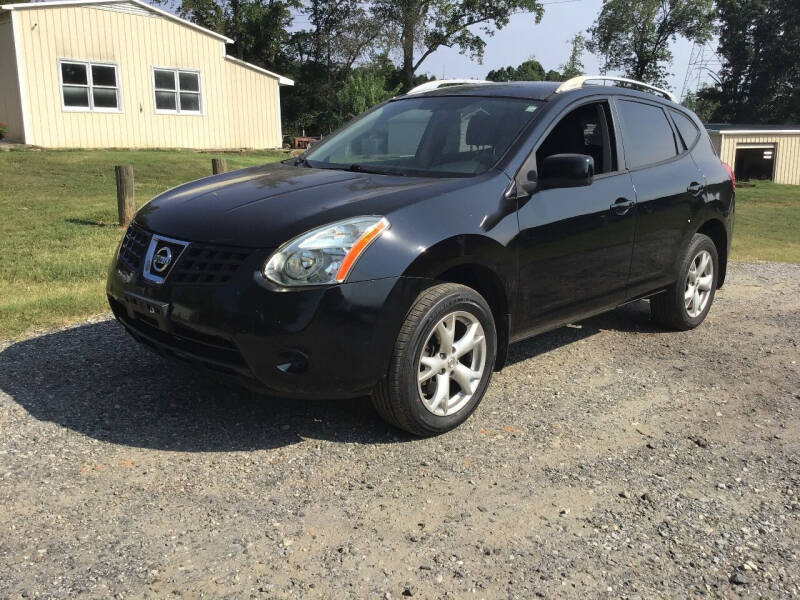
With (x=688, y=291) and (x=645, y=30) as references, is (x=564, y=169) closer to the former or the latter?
(x=688, y=291)

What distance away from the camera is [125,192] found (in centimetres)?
981

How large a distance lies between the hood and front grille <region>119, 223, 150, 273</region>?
7 cm

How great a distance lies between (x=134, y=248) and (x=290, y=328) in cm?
121

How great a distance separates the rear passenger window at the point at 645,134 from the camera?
5.15m

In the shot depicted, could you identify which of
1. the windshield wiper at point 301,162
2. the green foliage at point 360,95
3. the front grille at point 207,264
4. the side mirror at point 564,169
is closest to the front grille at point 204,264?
the front grille at point 207,264

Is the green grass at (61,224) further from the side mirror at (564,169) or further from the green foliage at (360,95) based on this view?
the green foliage at (360,95)

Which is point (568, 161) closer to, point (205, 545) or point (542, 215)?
point (542, 215)

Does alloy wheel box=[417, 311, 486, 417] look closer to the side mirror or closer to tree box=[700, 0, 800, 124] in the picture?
the side mirror

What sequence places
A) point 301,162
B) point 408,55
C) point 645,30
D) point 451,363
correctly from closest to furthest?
point 451,363
point 301,162
point 408,55
point 645,30

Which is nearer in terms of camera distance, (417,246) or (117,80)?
(417,246)

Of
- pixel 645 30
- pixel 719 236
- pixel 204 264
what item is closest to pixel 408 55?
pixel 645 30

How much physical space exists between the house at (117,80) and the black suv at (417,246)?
18.0 m

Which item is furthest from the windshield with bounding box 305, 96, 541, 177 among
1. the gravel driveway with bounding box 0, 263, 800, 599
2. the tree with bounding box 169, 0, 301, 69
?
the tree with bounding box 169, 0, 301, 69

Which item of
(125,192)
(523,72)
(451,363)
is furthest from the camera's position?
(523,72)
